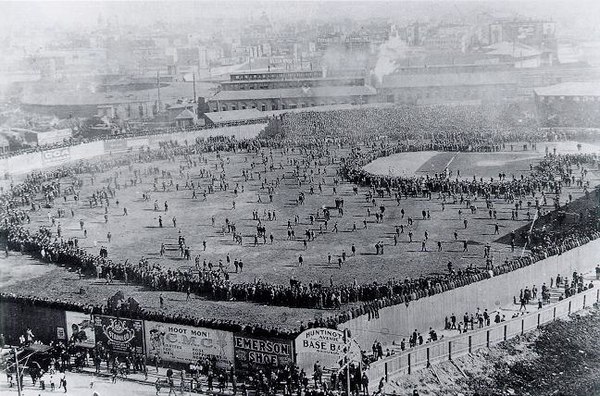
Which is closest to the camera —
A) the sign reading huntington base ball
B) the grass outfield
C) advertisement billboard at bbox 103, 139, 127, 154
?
the sign reading huntington base ball

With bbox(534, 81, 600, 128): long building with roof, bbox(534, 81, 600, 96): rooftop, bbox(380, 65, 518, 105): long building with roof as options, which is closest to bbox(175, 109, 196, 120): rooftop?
bbox(380, 65, 518, 105): long building with roof

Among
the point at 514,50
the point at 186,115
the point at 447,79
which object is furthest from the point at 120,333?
the point at 514,50

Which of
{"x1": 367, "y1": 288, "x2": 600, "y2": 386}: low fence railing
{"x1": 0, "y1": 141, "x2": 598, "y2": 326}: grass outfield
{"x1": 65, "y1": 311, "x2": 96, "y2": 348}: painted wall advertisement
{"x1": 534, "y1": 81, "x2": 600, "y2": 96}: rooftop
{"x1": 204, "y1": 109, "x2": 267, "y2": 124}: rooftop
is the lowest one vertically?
{"x1": 0, "y1": 141, "x2": 598, "y2": 326}: grass outfield

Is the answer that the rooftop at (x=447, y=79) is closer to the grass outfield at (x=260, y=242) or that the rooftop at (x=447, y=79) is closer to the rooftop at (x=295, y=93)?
the rooftop at (x=295, y=93)

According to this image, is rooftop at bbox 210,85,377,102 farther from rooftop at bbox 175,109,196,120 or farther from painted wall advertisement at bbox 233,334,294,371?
painted wall advertisement at bbox 233,334,294,371

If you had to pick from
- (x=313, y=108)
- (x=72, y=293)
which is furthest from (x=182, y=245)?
(x=313, y=108)

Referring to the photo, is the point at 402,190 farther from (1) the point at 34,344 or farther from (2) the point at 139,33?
(2) the point at 139,33

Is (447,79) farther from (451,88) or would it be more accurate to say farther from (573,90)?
(573,90)
